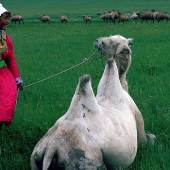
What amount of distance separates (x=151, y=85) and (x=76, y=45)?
12903 millimetres

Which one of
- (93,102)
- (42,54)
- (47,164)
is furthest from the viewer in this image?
(42,54)

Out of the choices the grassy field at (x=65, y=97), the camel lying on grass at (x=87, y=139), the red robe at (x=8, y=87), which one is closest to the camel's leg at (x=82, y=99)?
the camel lying on grass at (x=87, y=139)

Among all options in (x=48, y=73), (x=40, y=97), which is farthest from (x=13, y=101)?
(x=48, y=73)

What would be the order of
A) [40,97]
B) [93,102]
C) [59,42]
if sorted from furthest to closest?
[59,42] < [40,97] < [93,102]

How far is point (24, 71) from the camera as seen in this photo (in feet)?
50.9

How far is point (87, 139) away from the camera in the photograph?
505 centimetres

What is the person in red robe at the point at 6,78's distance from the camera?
6219mm

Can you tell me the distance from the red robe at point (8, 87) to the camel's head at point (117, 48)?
1034 millimetres

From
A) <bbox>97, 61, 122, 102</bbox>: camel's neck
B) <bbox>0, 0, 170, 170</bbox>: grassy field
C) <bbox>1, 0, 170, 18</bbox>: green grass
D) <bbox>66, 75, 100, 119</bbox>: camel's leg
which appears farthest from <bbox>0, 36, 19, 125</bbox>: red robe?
<bbox>1, 0, 170, 18</bbox>: green grass

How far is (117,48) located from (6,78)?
136 cm

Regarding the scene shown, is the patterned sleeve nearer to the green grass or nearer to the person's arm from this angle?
the person's arm

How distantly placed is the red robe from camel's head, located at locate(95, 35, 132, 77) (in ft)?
3.39

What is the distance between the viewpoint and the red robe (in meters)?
6.20

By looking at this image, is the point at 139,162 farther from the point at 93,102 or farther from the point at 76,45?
the point at 76,45
